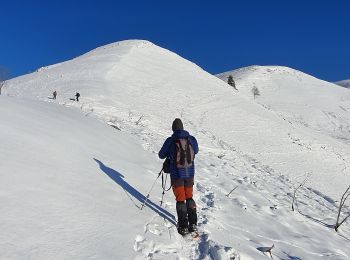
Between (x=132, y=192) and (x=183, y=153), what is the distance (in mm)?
1991

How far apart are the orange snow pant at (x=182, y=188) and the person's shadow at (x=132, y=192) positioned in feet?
1.85

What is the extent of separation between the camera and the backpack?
8195 millimetres

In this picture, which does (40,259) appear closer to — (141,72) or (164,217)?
(164,217)

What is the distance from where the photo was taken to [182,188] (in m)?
8.26

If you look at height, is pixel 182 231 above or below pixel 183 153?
below

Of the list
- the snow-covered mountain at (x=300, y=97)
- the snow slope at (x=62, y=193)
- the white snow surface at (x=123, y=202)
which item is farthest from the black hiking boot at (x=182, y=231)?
the snow-covered mountain at (x=300, y=97)

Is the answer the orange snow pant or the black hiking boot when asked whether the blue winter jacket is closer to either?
the orange snow pant

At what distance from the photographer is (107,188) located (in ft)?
29.0

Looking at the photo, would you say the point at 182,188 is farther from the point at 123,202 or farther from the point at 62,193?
the point at 62,193

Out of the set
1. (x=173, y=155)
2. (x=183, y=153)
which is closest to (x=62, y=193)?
(x=173, y=155)

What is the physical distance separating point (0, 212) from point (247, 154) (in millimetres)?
23210

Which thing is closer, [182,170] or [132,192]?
[182,170]

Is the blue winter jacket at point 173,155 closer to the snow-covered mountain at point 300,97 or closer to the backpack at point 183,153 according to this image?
the backpack at point 183,153

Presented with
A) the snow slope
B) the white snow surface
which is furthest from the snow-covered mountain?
the snow slope
